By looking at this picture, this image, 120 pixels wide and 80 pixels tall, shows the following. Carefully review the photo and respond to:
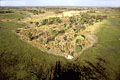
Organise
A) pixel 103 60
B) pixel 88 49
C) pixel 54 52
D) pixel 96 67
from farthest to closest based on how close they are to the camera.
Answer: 1. pixel 88 49
2. pixel 54 52
3. pixel 103 60
4. pixel 96 67

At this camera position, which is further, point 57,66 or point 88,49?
point 88,49

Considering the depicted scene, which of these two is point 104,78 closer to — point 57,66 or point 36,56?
point 57,66

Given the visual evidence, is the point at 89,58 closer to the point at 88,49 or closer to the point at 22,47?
the point at 88,49

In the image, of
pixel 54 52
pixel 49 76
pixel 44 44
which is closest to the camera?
pixel 49 76

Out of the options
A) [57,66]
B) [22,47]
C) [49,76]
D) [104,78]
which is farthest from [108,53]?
[22,47]

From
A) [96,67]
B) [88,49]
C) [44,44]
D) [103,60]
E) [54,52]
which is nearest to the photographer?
[96,67]

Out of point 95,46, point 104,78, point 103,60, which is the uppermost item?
point 95,46

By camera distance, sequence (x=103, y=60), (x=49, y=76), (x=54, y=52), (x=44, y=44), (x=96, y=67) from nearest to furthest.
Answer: (x=49, y=76) → (x=96, y=67) → (x=103, y=60) → (x=54, y=52) → (x=44, y=44)

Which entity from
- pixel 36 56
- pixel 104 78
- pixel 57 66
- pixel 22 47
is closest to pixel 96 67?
pixel 104 78

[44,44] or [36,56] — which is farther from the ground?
[44,44]

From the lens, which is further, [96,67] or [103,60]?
[103,60]
